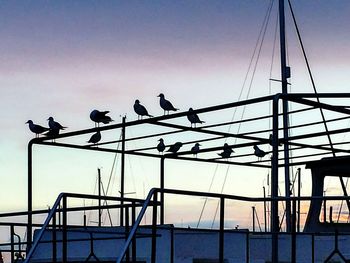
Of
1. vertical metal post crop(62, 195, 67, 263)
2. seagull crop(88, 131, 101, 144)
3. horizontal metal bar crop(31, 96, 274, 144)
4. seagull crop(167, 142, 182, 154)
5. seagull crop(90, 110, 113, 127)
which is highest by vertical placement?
seagull crop(90, 110, 113, 127)

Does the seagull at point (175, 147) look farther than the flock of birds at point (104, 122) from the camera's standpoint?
Yes

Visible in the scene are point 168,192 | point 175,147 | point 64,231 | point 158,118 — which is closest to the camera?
point 168,192

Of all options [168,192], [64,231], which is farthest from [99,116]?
[168,192]

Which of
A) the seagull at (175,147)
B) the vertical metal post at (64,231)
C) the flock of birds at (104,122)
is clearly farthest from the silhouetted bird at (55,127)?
the vertical metal post at (64,231)

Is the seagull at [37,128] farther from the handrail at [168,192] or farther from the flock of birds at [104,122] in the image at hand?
the handrail at [168,192]

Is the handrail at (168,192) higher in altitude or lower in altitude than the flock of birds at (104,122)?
lower

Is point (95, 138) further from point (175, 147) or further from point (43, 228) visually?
point (43, 228)

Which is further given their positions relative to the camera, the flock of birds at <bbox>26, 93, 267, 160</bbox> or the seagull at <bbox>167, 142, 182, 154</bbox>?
the seagull at <bbox>167, 142, 182, 154</bbox>

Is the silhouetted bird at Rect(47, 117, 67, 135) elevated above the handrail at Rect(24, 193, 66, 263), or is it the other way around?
the silhouetted bird at Rect(47, 117, 67, 135)

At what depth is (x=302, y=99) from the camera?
14.5 meters

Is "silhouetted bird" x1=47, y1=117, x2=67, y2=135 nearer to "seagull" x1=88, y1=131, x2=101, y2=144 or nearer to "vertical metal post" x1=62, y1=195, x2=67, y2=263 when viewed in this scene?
"seagull" x1=88, y1=131, x2=101, y2=144

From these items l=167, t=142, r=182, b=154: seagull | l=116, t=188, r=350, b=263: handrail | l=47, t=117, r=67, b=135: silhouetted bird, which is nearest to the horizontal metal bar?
l=47, t=117, r=67, b=135: silhouetted bird

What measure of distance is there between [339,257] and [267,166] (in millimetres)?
10502

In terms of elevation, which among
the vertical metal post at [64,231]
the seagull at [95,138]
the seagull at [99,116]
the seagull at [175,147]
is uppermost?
the seagull at [99,116]
